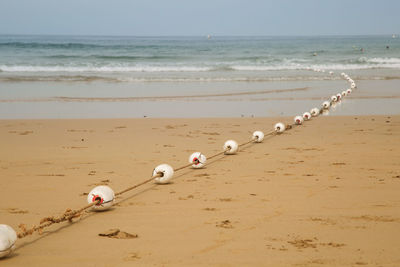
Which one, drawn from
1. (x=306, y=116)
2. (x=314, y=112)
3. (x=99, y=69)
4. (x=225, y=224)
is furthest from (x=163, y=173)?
(x=99, y=69)

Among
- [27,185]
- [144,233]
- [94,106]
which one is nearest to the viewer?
[144,233]

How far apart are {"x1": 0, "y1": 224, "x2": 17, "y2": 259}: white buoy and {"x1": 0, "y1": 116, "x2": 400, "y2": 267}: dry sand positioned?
7cm

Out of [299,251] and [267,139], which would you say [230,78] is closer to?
[267,139]

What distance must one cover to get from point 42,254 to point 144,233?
84cm

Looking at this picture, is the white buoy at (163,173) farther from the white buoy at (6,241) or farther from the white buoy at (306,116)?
the white buoy at (306,116)

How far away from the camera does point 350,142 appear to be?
9.13 m

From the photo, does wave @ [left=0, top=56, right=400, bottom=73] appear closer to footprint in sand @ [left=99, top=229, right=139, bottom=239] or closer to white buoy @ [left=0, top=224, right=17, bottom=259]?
footprint in sand @ [left=99, top=229, right=139, bottom=239]

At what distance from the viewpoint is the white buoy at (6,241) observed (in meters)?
3.73

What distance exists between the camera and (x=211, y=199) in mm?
5496

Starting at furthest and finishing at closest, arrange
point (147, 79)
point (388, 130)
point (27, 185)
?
point (147, 79) → point (388, 130) → point (27, 185)

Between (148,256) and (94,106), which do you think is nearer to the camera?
(148,256)

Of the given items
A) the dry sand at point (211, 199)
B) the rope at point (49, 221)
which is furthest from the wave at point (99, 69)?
the rope at point (49, 221)

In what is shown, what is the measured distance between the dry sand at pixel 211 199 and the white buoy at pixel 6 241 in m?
0.07

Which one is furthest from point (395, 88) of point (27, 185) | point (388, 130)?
point (27, 185)
